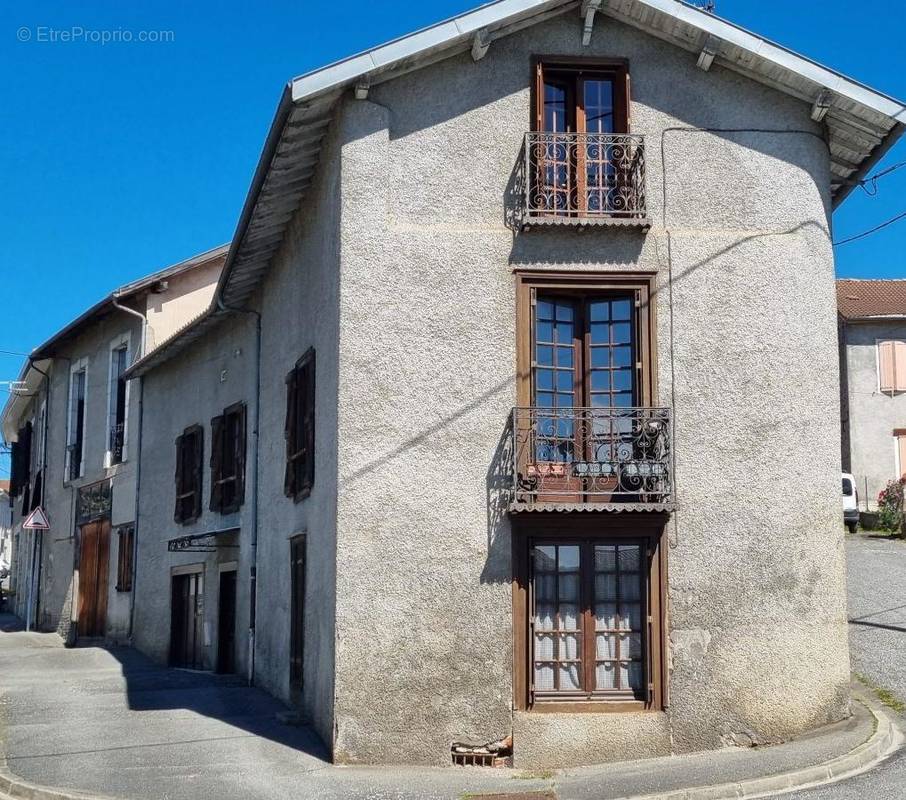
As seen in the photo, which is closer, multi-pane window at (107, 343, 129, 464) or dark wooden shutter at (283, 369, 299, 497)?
dark wooden shutter at (283, 369, 299, 497)

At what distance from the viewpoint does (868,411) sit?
109 feet

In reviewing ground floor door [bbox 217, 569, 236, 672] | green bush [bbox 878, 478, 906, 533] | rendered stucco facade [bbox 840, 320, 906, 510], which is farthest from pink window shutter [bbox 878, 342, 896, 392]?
ground floor door [bbox 217, 569, 236, 672]

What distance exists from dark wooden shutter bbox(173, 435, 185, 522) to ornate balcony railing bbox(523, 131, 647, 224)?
34.8 feet

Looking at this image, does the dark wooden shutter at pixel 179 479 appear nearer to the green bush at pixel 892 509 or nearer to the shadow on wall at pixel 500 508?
the shadow on wall at pixel 500 508

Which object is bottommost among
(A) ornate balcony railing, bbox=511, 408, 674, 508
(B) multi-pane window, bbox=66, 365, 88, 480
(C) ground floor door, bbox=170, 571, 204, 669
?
(C) ground floor door, bbox=170, 571, 204, 669

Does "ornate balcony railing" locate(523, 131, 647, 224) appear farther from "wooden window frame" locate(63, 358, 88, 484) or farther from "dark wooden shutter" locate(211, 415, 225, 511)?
"wooden window frame" locate(63, 358, 88, 484)

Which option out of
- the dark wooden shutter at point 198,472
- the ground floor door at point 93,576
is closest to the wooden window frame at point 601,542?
the dark wooden shutter at point 198,472

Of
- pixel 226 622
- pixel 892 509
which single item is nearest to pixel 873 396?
pixel 892 509

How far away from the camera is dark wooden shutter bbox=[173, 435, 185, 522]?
2106cm

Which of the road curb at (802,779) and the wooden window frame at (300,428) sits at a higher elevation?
the wooden window frame at (300,428)

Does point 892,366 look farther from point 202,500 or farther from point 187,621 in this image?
point 187,621

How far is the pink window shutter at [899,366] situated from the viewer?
3328cm

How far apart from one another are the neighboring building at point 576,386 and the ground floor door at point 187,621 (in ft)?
24.5

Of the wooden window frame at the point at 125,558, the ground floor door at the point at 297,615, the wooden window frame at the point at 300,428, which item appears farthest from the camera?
the wooden window frame at the point at 125,558
